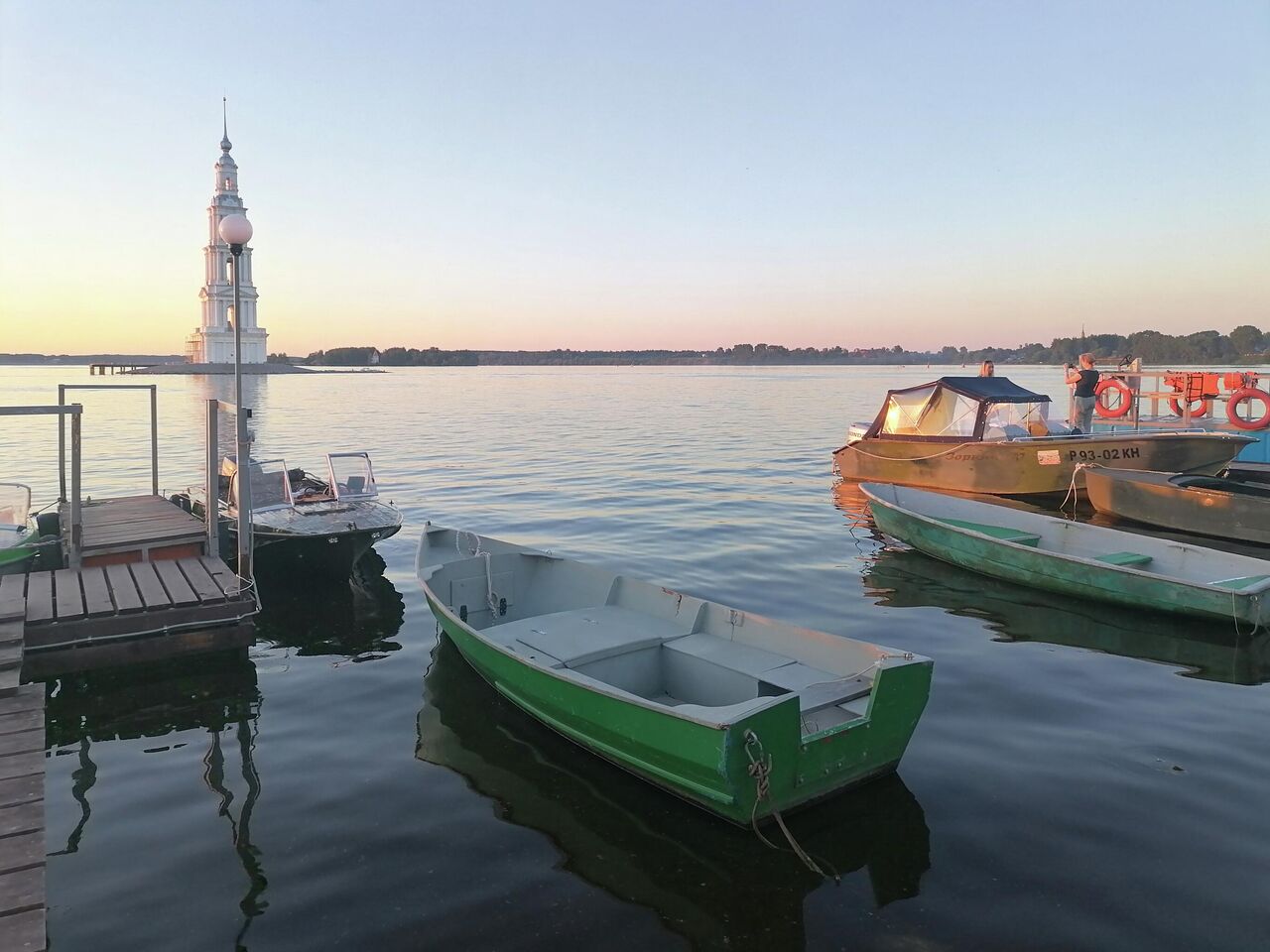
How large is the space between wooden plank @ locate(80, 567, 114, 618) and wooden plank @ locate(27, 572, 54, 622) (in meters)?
0.33

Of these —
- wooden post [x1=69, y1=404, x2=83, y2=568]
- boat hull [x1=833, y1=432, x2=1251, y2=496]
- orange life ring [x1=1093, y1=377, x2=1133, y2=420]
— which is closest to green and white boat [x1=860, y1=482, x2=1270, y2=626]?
boat hull [x1=833, y1=432, x2=1251, y2=496]

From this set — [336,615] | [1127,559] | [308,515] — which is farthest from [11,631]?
[1127,559]

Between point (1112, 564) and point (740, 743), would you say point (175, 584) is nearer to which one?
point (740, 743)

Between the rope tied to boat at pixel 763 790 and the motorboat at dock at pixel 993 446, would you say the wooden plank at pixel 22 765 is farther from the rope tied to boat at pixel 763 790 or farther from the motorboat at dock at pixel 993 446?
the motorboat at dock at pixel 993 446

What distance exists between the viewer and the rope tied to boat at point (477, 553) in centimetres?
1095

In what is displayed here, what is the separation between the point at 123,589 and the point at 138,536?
7.07 feet

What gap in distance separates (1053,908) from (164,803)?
6720 millimetres

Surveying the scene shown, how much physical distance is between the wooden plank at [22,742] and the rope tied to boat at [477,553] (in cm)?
509

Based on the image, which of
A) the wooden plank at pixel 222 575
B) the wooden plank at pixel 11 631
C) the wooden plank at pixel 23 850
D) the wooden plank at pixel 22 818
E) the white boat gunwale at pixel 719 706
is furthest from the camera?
the wooden plank at pixel 222 575

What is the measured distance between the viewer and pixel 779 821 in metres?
6.18

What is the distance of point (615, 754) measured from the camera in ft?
24.1

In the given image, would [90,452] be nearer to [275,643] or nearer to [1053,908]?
[275,643]

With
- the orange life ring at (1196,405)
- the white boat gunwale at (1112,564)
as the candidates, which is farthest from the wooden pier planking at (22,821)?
the orange life ring at (1196,405)

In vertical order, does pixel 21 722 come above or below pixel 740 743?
below
